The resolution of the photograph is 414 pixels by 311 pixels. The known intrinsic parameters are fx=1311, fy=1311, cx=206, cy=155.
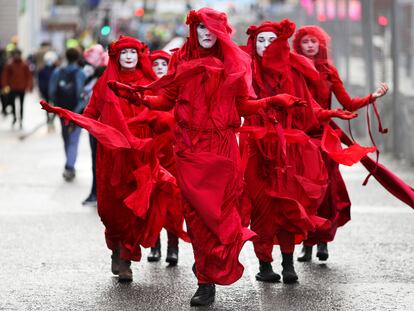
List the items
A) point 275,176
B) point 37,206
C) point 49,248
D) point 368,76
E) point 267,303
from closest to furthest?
point 267,303, point 275,176, point 49,248, point 37,206, point 368,76

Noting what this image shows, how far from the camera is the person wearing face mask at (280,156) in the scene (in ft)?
30.9

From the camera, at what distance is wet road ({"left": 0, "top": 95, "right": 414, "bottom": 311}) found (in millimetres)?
8695

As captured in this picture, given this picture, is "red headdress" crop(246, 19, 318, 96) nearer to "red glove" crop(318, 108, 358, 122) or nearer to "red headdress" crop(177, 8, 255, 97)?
"red glove" crop(318, 108, 358, 122)

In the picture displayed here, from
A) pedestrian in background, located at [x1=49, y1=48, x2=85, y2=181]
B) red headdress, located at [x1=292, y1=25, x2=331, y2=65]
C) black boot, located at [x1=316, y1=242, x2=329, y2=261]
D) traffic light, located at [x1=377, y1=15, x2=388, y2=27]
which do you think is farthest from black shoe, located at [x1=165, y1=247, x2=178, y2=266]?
traffic light, located at [x1=377, y1=15, x2=388, y2=27]

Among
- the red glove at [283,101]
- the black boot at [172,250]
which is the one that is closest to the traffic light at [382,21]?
the black boot at [172,250]

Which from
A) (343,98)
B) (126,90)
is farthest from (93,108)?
(343,98)

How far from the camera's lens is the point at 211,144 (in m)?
8.61

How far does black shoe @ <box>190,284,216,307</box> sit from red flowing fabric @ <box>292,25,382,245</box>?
66.4 inches

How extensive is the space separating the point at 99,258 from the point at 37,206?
3.79 meters

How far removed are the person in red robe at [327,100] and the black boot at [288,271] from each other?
830 mm

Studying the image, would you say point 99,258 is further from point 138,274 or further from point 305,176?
point 305,176

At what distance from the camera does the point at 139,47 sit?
984 centimetres

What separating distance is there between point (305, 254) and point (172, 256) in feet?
3.56

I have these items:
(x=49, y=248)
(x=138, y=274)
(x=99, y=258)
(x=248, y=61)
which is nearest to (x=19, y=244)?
(x=49, y=248)
